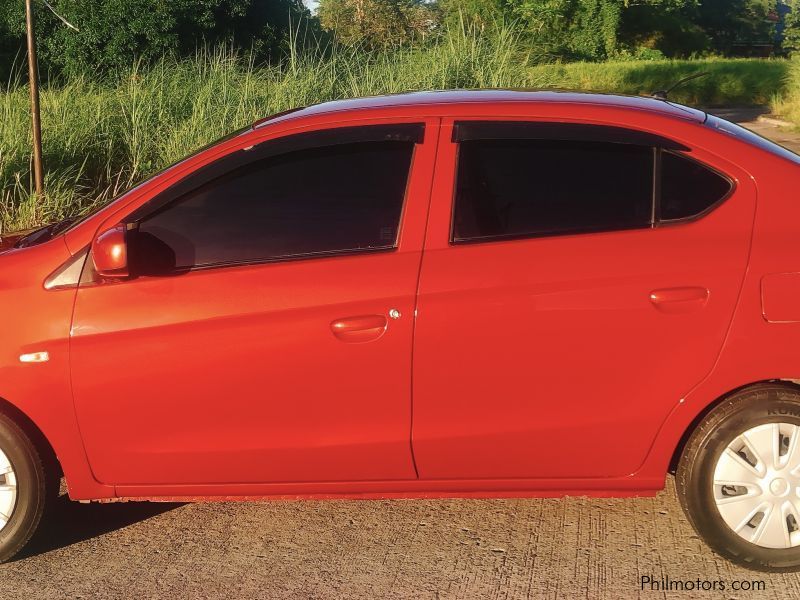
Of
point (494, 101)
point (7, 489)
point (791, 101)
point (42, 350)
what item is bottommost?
point (791, 101)

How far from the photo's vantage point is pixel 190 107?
13406 millimetres

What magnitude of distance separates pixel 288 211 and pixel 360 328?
1.86 ft

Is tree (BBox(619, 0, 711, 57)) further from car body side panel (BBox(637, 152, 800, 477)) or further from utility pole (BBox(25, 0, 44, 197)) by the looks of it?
car body side panel (BBox(637, 152, 800, 477))

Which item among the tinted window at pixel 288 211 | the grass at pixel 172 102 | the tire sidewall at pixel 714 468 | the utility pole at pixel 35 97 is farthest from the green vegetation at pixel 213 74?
the tire sidewall at pixel 714 468

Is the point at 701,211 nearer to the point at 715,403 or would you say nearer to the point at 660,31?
the point at 715,403

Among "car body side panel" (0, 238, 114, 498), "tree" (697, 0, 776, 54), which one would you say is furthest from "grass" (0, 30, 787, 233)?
"tree" (697, 0, 776, 54)

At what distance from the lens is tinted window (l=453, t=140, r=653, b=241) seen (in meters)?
3.94

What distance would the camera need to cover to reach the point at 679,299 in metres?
3.82

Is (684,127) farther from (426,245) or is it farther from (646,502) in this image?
(646,502)

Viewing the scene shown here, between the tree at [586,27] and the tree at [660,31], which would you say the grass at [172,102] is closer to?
the tree at [586,27]

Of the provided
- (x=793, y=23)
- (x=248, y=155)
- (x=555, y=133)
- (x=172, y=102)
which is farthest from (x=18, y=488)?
(x=793, y=23)

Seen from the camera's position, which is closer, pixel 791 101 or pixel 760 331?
pixel 760 331

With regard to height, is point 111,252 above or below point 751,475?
above

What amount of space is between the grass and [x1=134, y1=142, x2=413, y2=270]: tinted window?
6.25 m
